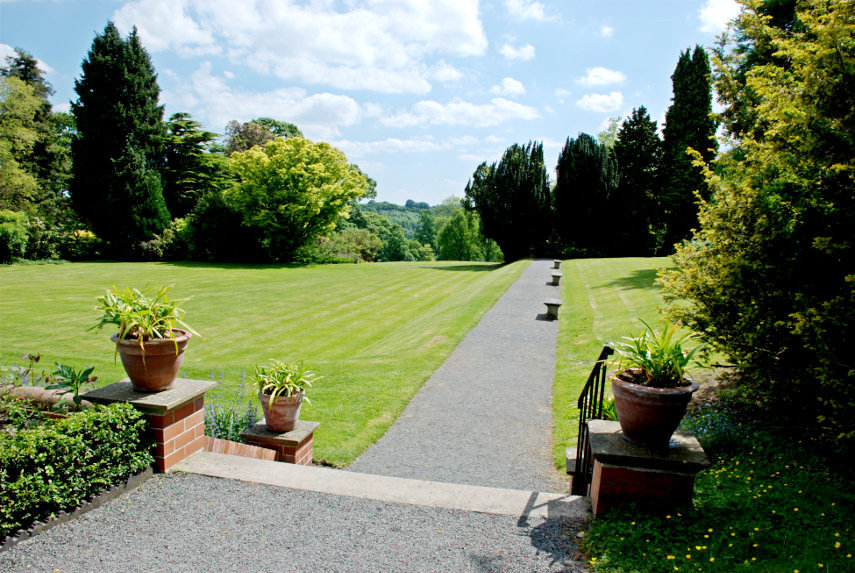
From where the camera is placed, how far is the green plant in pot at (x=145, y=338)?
3.64 meters

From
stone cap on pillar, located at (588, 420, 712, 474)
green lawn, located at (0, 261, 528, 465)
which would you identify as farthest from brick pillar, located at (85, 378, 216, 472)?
stone cap on pillar, located at (588, 420, 712, 474)

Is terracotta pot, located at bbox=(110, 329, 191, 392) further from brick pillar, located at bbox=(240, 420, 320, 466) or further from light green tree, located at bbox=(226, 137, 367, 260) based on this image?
light green tree, located at bbox=(226, 137, 367, 260)

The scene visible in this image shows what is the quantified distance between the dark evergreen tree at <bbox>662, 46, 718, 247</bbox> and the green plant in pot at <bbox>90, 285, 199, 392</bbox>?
30964 mm

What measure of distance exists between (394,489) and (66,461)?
2.22 meters

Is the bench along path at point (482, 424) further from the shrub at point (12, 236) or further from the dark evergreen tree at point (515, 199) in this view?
the shrub at point (12, 236)

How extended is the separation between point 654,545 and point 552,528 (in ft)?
2.05

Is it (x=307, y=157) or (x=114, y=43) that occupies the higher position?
(x=114, y=43)

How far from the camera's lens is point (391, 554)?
2883 millimetres

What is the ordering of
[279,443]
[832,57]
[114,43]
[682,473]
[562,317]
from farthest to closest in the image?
[114,43] < [562,317] < [279,443] < [832,57] < [682,473]

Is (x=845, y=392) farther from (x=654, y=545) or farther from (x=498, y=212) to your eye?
(x=498, y=212)

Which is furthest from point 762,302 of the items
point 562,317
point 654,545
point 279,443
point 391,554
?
point 562,317

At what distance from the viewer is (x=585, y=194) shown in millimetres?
32438

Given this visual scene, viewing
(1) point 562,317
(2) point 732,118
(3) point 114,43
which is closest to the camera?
(2) point 732,118

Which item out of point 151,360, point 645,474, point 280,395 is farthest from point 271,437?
point 645,474
